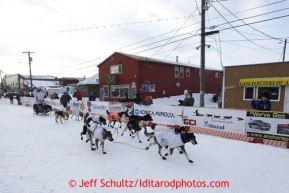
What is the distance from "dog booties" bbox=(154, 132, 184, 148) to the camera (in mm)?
4482

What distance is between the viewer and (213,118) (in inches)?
287

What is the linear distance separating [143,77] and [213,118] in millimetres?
16022

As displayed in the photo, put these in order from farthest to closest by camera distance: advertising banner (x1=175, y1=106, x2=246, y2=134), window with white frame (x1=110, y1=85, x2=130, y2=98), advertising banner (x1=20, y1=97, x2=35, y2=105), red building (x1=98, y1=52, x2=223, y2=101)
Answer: window with white frame (x1=110, y1=85, x2=130, y2=98)
red building (x1=98, y1=52, x2=223, y2=101)
advertising banner (x1=20, y1=97, x2=35, y2=105)
advertising banner (x1=175, y1=106, x2=246, y2=134)

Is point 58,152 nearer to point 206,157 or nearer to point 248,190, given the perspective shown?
point 206,157

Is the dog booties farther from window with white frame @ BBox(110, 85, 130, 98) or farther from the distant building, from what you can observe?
the distant building

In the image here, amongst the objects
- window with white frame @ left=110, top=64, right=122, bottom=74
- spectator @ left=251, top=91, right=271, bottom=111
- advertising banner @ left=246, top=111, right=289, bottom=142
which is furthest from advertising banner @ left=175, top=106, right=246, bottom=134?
window with white frame @ left=110, top=64, right=122, bottom=74

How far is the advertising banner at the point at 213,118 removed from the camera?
6.67 metres

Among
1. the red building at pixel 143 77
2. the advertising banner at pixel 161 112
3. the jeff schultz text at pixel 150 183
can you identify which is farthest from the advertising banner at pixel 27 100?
the jeff schultz text at pixel 150 183

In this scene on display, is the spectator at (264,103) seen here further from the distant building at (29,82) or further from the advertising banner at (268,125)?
the distant building at (29,82)

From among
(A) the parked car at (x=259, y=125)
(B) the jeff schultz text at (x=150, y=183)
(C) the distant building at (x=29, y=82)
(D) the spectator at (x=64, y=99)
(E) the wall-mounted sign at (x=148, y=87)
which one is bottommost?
(B) the jeff schultz text at (x=150, y=183)

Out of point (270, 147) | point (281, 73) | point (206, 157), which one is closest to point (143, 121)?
point (206, 157)

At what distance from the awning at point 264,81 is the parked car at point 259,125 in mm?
7606

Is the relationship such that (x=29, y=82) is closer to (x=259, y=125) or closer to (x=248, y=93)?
(x=248, y=93)


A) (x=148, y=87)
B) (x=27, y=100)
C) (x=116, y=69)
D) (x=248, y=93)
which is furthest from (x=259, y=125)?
(x=27, y=100)
